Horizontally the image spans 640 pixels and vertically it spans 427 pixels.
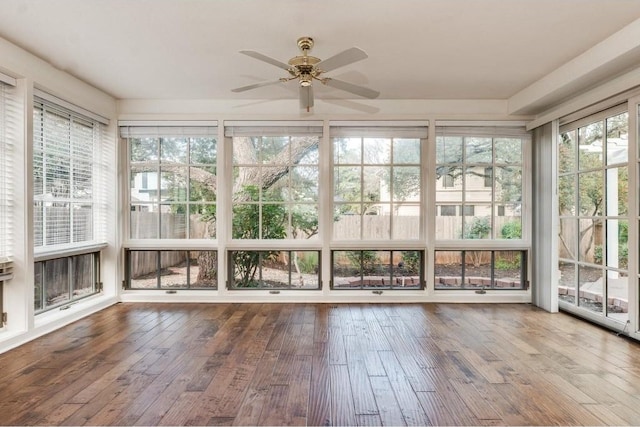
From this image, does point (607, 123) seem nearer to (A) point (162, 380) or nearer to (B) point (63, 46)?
(A) point (162, 380)

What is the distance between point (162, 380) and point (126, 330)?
1.23m

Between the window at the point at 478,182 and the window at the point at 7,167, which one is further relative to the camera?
the window at the point at 478,182

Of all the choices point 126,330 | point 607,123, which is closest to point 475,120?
point 607,123

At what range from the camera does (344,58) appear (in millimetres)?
2277

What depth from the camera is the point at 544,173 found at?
3.93 m

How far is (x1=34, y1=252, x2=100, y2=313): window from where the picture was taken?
3305mm

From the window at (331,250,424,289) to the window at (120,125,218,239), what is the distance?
1.64 m

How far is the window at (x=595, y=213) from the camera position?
10.4 ft

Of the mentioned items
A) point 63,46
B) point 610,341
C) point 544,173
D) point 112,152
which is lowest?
point 610,341

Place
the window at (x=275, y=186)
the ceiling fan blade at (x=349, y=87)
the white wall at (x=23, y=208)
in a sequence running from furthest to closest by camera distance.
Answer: the window at (x=275, y=186), the white wall at (x=23, y=208), the ceiling fan blade at (x=349, y=87)

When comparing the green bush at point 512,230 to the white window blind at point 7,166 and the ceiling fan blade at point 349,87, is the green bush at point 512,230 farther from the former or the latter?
the white window blind at point 7,166

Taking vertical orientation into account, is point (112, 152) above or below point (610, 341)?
above

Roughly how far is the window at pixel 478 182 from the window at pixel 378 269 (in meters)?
0.48

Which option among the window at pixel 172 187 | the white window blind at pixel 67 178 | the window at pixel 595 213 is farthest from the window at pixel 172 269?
the window at pixel 595 213
